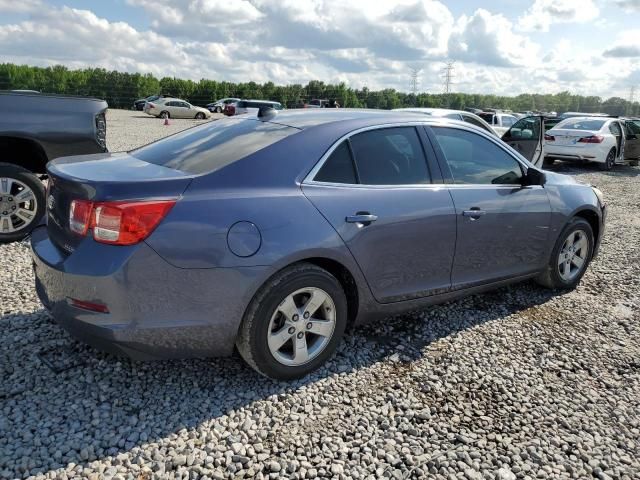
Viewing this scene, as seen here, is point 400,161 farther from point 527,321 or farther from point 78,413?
point 78,413

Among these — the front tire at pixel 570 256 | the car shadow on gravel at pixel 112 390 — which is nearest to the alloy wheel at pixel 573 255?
the front tire at pixel 570 256

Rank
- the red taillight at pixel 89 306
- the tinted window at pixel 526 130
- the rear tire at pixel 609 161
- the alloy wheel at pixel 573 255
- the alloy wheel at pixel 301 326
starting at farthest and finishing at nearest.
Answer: the rear tire at pixel 609 161, the tinted window at pixel 526 130, the alloy wheel at pixel 573 255, the alloy wheel at pixel 301 326, the red taillight at pixel 89 306

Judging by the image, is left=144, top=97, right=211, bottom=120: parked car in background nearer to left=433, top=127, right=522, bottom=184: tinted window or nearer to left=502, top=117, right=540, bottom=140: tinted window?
left=502, top=117, right=540, bottom=140: tinted window

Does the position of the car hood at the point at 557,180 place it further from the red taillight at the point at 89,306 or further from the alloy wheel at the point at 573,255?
the red taillight at the point at 89,306

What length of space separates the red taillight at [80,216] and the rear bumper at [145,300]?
0.28 ft

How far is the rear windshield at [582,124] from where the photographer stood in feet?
48.8

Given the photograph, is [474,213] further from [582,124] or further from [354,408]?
[582,124]

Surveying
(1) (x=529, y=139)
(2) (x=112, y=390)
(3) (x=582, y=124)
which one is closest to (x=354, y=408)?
(2) (x=112, y=390)

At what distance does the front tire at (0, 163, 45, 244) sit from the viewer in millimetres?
5258

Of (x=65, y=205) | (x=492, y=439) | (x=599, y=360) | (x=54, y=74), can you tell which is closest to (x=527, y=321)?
(x=599, y=360)

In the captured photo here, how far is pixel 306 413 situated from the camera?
292 centimetres

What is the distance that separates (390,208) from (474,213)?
31.6 inches

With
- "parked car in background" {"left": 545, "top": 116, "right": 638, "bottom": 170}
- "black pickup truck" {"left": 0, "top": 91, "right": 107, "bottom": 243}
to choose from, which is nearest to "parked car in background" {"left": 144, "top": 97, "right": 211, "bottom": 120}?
"parked car in background" {"left": 545, "top": 116, "right": 638, "bottom": 170}

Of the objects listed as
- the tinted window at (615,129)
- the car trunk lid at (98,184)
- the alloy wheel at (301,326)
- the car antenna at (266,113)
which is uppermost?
the tinted window at (615,129)
